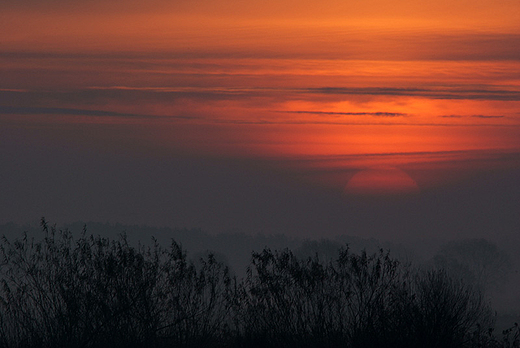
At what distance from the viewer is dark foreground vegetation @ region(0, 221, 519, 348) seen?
897 inches

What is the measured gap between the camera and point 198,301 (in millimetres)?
24141

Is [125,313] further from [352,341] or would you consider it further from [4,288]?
[352,341]

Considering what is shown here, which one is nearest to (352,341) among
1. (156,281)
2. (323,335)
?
(323,335)

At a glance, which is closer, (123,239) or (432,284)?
(432,284)

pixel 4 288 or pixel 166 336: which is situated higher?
pixel 4 288

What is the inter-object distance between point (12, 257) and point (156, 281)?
5.08 metres

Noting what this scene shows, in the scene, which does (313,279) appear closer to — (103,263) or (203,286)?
(203,286)

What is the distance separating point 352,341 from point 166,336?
22.1 feet

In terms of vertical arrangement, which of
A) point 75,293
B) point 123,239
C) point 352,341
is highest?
point 123,239

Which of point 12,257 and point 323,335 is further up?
point 12,257

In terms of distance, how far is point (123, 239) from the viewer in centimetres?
2444

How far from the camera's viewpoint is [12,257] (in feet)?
73.9

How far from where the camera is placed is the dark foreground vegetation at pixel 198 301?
22.8 meters

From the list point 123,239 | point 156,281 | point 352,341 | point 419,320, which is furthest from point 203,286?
point 419,320
